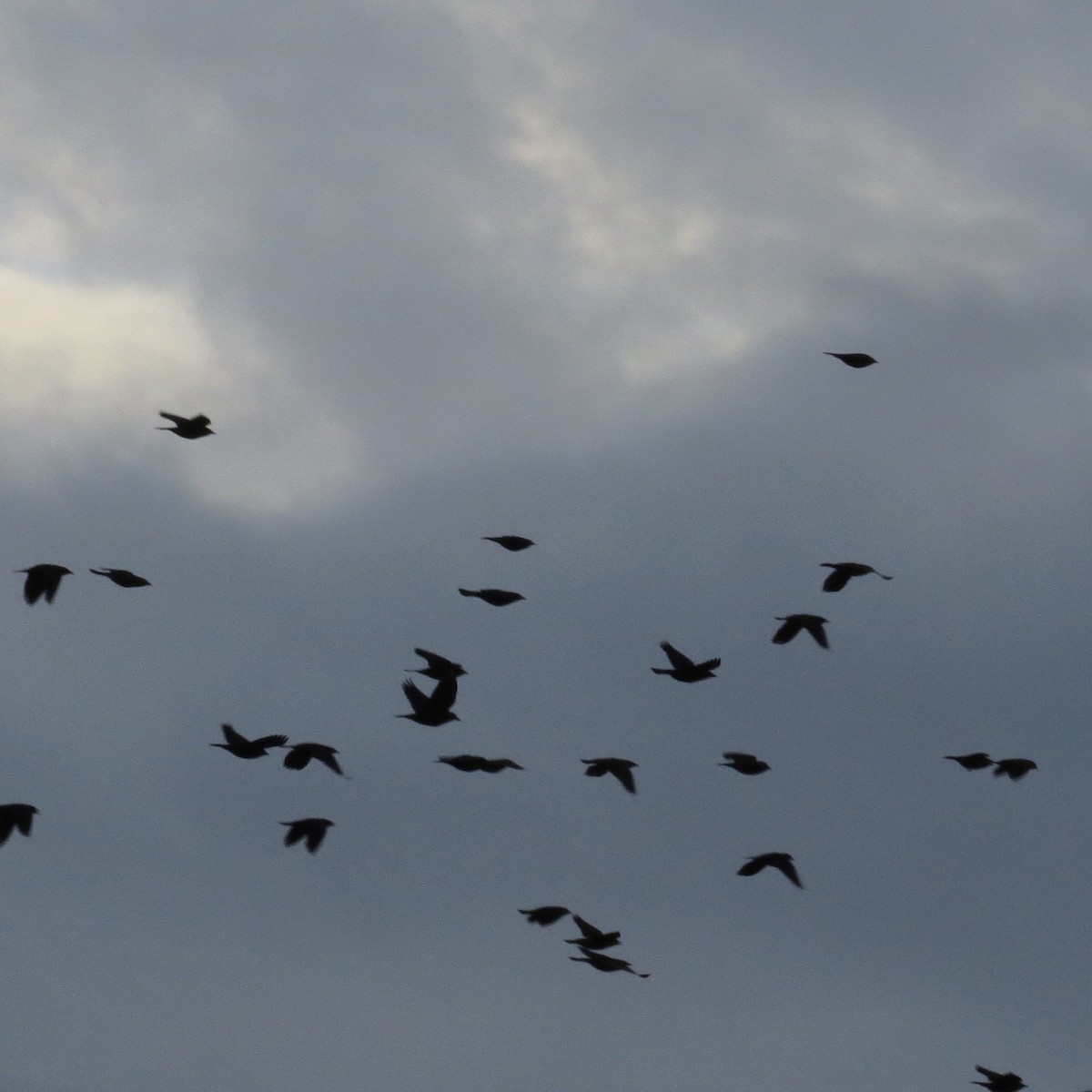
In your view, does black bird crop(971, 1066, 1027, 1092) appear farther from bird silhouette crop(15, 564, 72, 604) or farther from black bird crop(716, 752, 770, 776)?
bird silhouette crop(15, 564, 72, 604)

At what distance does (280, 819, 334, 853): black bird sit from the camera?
36125 mm

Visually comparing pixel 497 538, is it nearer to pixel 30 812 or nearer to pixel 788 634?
pixel 788 634

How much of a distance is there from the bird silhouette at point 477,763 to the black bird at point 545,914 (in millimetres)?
3158

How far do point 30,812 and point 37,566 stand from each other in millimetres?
5180

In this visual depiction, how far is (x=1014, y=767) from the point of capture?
1521 inches

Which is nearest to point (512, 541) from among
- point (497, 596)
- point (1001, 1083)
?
point (497, 596)

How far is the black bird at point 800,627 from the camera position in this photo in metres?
37.9

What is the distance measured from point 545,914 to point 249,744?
22.5ft

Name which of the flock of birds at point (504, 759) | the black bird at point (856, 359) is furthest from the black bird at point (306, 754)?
the black bird at point (856, 359)

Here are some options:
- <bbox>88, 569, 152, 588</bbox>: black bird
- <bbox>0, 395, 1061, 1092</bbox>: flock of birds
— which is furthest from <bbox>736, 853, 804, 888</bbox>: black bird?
<bbox>88, 569, 152, 588</bbox>: black bird

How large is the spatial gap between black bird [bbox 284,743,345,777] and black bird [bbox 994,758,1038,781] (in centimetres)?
1466

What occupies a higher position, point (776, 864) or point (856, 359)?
point (856, 359)

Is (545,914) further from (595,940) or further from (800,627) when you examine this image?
(800,627)

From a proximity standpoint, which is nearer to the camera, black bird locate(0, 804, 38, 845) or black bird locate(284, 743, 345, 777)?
black bird locate(0, 804, 38, 845)
